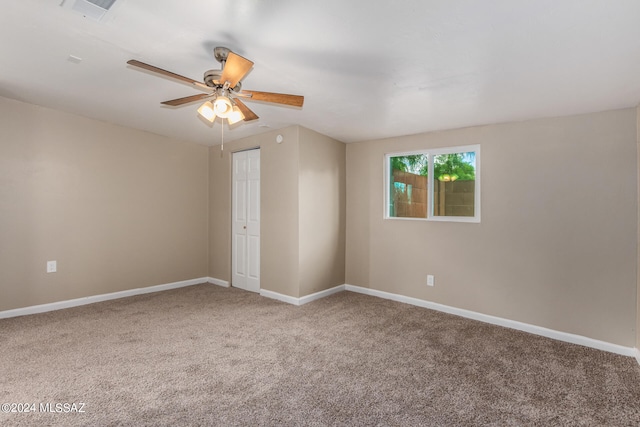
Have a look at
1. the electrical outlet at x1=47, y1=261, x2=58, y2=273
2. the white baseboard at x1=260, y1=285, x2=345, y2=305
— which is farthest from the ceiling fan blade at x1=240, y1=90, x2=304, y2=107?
the electrical outlet at x1=47, y1=261, x2=58, y2=273

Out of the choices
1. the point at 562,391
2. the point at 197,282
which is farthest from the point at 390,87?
the point at 197,282

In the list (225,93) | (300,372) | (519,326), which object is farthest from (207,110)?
(519,326)

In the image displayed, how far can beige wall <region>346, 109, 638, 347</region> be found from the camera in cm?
283

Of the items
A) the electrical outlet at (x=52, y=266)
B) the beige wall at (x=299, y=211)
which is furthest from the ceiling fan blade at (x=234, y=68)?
the electrical outlet at (x=52, y=266)

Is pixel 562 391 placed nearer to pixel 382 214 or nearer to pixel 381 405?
pixel 381 405

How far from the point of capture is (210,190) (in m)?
5.18

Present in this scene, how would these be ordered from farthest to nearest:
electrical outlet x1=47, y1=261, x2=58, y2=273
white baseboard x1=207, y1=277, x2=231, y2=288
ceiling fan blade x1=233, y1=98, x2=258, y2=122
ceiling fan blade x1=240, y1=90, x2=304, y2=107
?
white baseboard x1=207, y1=277, x2=231, y2=288 → electrical outlet x1=47, y1=261, x2=58, y2=273 → ceiling fan blade x1=233, y1=98, x2=258, y2=122 → ceiling fan blade x1=240, y1=90, x2=304, y2=107

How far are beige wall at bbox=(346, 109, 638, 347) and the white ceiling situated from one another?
320 mm

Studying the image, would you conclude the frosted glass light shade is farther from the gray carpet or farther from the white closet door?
the white closet door

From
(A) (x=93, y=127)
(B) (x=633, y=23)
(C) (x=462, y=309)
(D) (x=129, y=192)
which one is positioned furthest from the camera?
(D) (x=129, y=192)

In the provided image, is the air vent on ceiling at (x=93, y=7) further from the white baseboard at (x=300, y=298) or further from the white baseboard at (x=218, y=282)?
the white baseboard at (x=218, y=282)

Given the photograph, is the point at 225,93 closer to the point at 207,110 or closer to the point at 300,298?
the point at 207,110

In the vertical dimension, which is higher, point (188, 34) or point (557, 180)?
point (188, 34)

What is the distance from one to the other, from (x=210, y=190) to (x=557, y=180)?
179 inches
